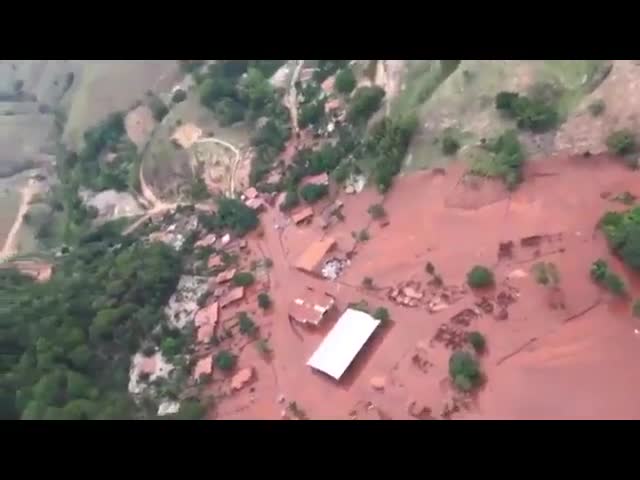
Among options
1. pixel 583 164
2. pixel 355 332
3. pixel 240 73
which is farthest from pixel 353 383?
pixel 240 73

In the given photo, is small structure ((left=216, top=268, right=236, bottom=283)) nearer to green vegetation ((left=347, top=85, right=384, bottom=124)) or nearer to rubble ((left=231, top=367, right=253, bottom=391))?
rubble ((left=231, top=367, right=253, bottom=391))

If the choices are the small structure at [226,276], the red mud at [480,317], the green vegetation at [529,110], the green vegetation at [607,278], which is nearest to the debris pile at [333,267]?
the red mud at [480,317]

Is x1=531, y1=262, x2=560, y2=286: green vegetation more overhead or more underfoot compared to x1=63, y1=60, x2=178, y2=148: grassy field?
more overhead

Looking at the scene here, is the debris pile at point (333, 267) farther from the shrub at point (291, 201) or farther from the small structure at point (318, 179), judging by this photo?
the small structure at point (318, 179)

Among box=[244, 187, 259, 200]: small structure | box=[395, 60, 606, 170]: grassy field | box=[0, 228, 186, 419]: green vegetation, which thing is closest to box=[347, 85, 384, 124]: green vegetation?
box=[395, 60, 606, 170]: grassy field

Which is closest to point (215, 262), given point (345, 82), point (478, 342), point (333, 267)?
point (333, 267)
